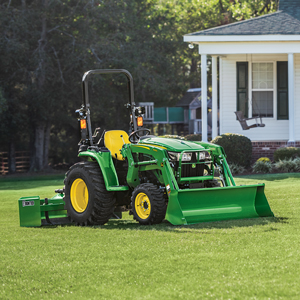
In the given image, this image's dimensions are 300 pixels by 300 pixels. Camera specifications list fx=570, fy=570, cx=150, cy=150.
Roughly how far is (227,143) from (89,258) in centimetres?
1246

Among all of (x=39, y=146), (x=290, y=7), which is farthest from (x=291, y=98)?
(x=39, y=146)

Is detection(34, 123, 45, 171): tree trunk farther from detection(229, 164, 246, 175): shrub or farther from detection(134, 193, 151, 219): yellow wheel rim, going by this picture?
detection(134, 193, 151, 219): yellow wheel rim

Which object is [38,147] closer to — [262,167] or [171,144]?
[262,167]

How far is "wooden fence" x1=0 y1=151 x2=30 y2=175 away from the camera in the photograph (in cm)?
3225

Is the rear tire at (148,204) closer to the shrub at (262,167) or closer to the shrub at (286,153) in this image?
the shrub at (262,167)

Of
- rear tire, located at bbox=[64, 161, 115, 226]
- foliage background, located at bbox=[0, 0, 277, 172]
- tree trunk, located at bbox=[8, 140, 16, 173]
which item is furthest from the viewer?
tree trunk, located at bbox=[8, 140, 16, 173]

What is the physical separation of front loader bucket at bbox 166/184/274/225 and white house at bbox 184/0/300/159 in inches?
423

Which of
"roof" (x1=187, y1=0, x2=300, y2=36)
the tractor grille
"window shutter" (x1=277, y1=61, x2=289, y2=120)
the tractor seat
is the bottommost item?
the tractor grille

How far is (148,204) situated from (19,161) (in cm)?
2655

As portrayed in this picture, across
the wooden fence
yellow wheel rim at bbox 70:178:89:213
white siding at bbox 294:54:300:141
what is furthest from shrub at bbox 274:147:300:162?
the wooden fence

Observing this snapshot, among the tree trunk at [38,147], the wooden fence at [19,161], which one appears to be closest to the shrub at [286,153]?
the tree trunk at [38,147]

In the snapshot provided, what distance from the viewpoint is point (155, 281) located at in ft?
16.9

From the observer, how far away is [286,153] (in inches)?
709

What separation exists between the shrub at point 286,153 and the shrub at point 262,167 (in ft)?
1.78
